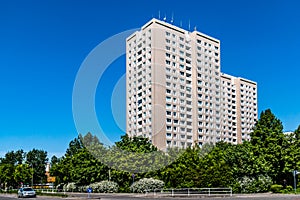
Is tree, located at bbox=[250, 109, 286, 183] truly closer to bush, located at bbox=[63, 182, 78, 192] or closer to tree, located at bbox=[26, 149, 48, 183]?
bush, located at bbox=[63, 182, 78, 192]

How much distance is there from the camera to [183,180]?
150 ft

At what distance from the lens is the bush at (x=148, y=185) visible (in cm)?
4912

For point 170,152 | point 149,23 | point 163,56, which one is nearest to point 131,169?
point 170,152

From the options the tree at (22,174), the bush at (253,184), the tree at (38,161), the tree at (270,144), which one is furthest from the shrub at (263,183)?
the tree at (38,161)

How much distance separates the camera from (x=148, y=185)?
4934 cm

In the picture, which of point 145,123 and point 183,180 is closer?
point 183,180

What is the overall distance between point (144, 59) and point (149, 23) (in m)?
12.0

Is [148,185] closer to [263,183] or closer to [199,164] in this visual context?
[199,164]

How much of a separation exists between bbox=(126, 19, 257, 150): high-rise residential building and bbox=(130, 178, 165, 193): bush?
1534 inches

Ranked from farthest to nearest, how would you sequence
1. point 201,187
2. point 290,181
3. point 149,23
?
point 149,23 → point 290,181 → point 201,187

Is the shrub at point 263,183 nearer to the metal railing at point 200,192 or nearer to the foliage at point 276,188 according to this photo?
the foliage at point 276,188

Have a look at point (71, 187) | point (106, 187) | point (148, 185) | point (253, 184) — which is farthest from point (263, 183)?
point (71, 187)

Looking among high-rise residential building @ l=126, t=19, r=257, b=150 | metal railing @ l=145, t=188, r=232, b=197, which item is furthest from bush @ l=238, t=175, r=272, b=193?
high-rise residential building @ l=126, t=19, r=257, b=150

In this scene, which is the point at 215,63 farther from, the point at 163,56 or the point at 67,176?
the point at 67,176
